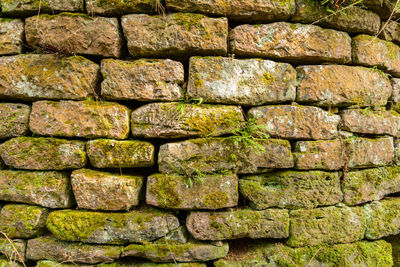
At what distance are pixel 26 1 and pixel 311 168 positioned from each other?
324 cm

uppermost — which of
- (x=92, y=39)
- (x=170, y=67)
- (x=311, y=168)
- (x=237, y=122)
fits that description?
(x=92, y=39)

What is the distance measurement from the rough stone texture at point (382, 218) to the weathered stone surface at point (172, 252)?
168 cm

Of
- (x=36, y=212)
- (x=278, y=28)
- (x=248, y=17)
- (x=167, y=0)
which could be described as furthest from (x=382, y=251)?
(x=36, y=212)

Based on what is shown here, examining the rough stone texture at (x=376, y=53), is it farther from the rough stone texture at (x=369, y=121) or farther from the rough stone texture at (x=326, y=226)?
the rough stone texture at (x=326, y=226)

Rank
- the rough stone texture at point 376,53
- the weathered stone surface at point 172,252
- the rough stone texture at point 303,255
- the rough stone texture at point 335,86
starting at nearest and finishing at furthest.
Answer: the weathered stone surface at point 172,252 → the rough stone texture at point 303,255 → the rough stone texture at point 335,86 → the rough stone texture at point 376,53

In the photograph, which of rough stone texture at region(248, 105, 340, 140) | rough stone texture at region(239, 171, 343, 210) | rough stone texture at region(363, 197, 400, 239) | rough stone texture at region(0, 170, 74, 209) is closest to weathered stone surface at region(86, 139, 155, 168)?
rough stone texture at region(0, 170, 74, 209)

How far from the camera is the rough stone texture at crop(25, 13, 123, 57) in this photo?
2.06 metres

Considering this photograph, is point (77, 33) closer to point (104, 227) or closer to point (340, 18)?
point (104, 227)

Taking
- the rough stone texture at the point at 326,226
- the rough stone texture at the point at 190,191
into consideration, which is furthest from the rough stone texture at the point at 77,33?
the rough stone texture at the point at 326,226

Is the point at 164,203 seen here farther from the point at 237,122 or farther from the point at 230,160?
the point at 237,122

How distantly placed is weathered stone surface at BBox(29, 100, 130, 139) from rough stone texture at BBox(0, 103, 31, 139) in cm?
12

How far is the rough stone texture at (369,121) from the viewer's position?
2.29 meters

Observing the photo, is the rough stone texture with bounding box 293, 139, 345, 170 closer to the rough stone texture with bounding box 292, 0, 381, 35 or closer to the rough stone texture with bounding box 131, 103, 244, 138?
the rough stone texture with bounding box 131, 103, 244, 138

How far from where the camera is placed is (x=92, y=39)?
81.4 inches
